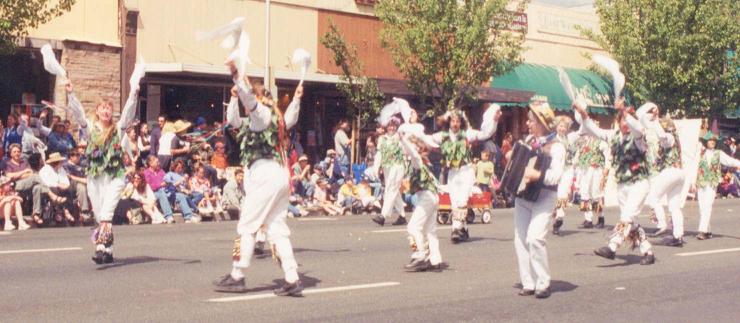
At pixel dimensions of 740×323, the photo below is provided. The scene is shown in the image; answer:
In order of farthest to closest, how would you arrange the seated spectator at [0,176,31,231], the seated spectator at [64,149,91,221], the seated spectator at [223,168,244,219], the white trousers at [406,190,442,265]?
the seated spectator at [223,168,244,219] < the seated spectator at [64,149,91,221] < the seated spectator at [0,176,31,231] < the white trousers at [406,190,442,265]

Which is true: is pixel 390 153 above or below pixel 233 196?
above

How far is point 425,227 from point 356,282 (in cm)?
137

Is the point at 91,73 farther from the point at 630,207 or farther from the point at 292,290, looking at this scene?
the point at 292,290

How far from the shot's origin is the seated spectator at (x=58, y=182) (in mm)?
20906

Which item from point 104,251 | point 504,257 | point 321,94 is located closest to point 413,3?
point 321,94

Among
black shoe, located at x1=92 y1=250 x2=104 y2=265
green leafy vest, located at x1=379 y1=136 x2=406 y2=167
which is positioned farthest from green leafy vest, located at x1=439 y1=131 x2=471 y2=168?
black shoe, located at x1=92 y1=250 x2=104 y2=265

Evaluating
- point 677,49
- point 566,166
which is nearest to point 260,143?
point 566,166

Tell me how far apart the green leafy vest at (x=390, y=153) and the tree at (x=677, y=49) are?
21.8m

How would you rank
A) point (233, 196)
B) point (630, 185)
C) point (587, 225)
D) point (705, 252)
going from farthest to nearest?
point (233, 196)
point (587, 225)
point (705, 252)
point (630, 185)

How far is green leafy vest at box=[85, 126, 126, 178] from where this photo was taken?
13812 mm

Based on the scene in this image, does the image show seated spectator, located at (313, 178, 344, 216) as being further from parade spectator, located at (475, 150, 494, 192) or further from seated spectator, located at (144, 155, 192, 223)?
seated spectator, located at (144, 155, 192, 223)

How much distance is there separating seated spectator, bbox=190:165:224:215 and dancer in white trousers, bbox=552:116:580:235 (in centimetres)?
721

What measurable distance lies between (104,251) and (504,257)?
5.36 meters

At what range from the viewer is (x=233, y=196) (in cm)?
2412
